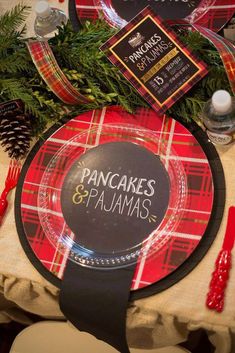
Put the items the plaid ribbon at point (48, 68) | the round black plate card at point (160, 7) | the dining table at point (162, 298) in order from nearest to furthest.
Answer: the dining table at point (162, 298) → the plaid ribbon at point (48, 68) → the round black plate card at point (160, 7)

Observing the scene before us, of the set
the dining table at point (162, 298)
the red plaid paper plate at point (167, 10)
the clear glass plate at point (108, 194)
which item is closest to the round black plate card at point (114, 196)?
the clear glass plate at point (108, 194)

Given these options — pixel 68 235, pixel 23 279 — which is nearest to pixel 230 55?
pixel 68 235

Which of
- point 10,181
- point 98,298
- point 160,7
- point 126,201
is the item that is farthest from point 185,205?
point 160,7

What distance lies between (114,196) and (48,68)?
31 cm

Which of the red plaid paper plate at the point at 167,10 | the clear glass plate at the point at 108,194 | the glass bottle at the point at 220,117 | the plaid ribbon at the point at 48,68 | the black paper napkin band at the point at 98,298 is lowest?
the black paper napkin band at the point at 98,298

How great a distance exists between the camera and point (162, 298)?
844mm

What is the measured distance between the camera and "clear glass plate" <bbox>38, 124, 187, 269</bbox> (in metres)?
0.88

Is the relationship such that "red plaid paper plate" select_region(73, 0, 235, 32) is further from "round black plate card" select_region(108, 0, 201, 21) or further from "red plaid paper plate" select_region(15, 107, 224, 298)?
"red plaid paper plate" select_region(15, 107, 224, 298)

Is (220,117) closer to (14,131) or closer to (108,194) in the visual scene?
(108,194)

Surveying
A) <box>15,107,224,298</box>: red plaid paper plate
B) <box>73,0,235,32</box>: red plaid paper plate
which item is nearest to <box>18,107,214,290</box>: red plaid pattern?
<box>15,107,224,298</box>: red plaid paper plate

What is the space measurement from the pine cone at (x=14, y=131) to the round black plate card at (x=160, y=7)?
35 centimetres

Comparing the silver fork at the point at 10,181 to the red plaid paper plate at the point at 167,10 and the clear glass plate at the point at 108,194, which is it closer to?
the clear glass plate at the point at 108,194

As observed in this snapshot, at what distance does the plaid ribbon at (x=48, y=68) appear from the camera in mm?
958

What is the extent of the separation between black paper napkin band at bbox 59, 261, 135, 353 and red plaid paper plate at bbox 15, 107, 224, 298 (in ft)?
0.05
